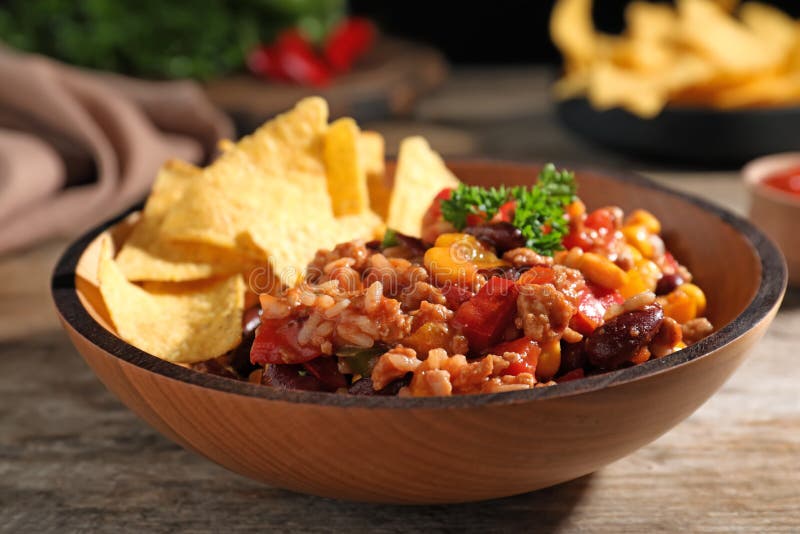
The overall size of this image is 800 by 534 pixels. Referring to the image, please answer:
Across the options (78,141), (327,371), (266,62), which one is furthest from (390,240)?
(266,62)

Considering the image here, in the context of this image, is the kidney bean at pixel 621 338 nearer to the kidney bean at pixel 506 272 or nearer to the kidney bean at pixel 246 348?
the kidney bean at pixel 506 272

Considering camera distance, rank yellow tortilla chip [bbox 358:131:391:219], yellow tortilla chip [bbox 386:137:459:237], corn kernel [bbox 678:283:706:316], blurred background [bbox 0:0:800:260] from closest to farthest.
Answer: corn kernel [bbox 678:283:706:316] → yellow tortilla chip [bbox 386:137:459:237] → yellow tortilla chip [bbox 358:131:391:219] → blurred background [bbox 0:0:800:260]

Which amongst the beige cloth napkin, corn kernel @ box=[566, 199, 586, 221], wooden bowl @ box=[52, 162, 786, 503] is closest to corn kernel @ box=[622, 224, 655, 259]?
corn kernel @ box=[566, 199, 586, 221]

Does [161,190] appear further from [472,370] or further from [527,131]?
[527,131]

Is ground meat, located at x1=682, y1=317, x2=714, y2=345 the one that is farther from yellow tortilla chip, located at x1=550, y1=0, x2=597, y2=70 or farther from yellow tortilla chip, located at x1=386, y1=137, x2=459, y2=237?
yellow tortilla chip, located at x1=550, y1=0, x2=597, y2=70

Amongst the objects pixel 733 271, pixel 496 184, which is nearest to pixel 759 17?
pixel 496 184

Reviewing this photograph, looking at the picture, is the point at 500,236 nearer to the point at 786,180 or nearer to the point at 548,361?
the point at 548,361
